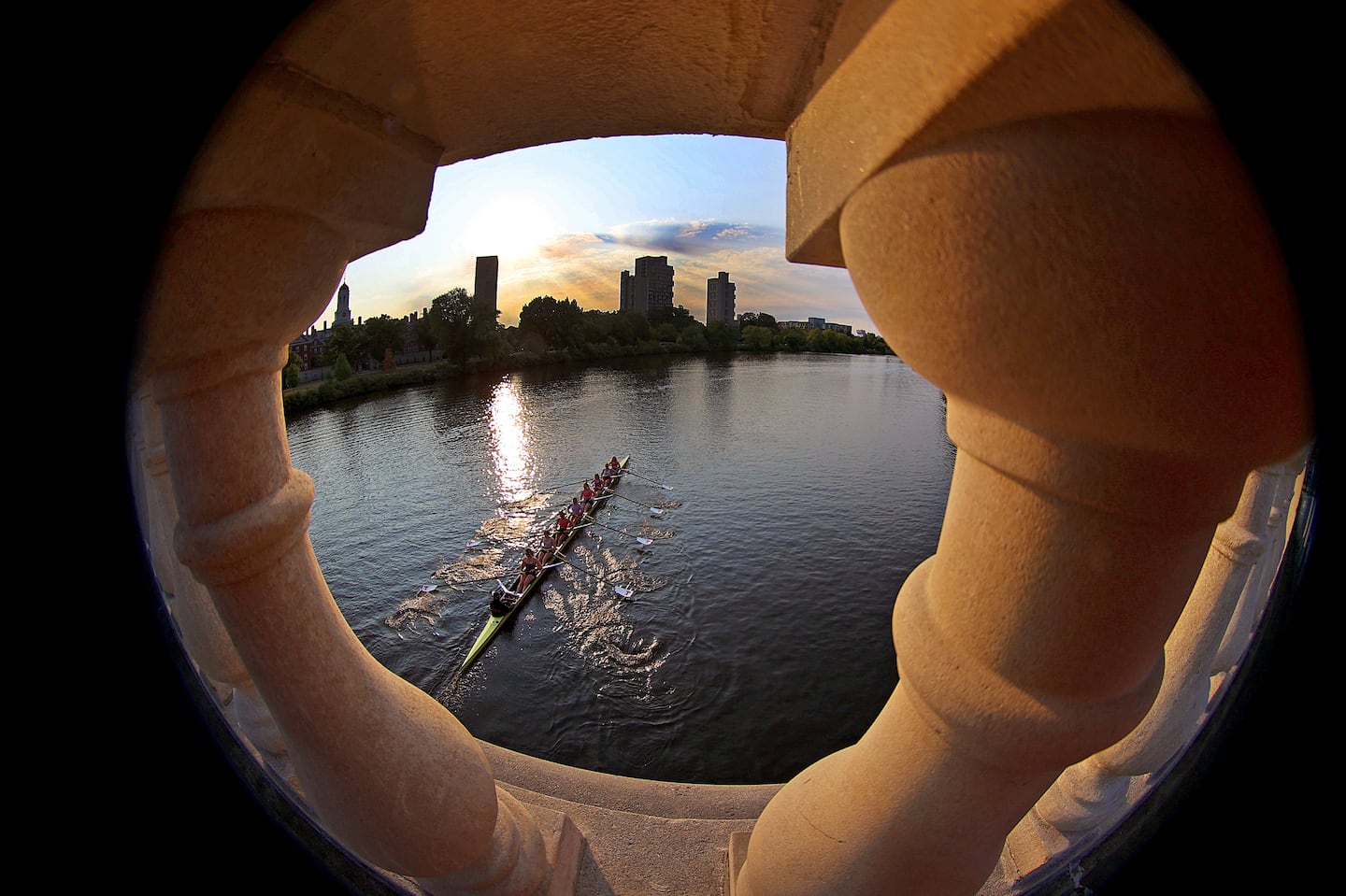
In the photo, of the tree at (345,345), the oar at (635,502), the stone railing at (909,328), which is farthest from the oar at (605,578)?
the tree at (345,345)

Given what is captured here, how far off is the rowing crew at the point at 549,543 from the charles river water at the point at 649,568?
49cm

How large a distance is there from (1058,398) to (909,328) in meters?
0.28

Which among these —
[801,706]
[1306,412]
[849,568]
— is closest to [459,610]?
[801,706]

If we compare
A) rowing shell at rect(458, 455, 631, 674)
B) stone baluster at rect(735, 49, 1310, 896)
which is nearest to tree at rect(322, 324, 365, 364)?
rowing shell at rect(458, 455, 631, 674)

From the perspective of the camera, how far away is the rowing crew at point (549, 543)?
14773 millimetres

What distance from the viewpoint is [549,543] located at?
58.1ft

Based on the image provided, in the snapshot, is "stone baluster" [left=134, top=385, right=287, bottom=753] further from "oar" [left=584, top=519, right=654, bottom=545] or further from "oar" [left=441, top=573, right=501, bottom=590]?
"oar" [left=584, top=519, right=654, bottom=545]

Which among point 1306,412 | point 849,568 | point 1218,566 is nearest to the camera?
point 1306,412

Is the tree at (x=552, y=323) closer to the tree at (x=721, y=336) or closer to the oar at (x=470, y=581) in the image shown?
the tree at (x=721, y=336)

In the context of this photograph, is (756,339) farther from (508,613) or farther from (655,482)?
(508,613)

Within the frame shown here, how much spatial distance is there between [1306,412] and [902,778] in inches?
48.5

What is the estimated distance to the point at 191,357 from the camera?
158cm

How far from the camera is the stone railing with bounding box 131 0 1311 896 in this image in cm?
A: 102

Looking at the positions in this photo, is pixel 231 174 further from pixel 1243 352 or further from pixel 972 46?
pixel 1243 352
